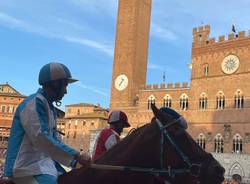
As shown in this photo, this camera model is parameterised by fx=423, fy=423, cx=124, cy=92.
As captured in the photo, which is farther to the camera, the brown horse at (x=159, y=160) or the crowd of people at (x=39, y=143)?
the brown horse at (x=159, y=160)

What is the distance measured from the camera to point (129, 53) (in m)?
42.2

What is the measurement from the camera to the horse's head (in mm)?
2842

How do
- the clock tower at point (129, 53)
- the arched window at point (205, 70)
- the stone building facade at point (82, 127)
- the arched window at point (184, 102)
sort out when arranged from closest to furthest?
1. the arched window at point (205, 70)
2. the arched window at point (184, 102)
3. the clock tower at point (129, 53)
4. the stone building facade at point (82, 127)

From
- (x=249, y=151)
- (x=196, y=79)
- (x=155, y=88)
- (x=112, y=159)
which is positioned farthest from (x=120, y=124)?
(x=155, y=88)

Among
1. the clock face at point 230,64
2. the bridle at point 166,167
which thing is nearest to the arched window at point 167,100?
the clock face at point 230,64

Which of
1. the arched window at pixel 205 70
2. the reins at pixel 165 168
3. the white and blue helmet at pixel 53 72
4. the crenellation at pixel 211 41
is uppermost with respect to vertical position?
the crenellation at pixel 211 41

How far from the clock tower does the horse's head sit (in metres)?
38.2

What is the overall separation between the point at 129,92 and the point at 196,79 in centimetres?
723

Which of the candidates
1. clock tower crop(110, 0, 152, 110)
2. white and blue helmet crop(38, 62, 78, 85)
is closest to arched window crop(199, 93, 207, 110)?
clock tower crop(110, 0, 152, 110)

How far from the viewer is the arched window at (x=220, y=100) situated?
34844mm

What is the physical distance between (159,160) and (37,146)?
2.77ft

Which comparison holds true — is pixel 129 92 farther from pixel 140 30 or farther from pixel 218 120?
pixel 218 120

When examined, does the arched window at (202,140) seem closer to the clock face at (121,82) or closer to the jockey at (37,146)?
the clock face at (121,82)

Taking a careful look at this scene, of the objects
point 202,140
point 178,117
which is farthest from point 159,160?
point 202,140
